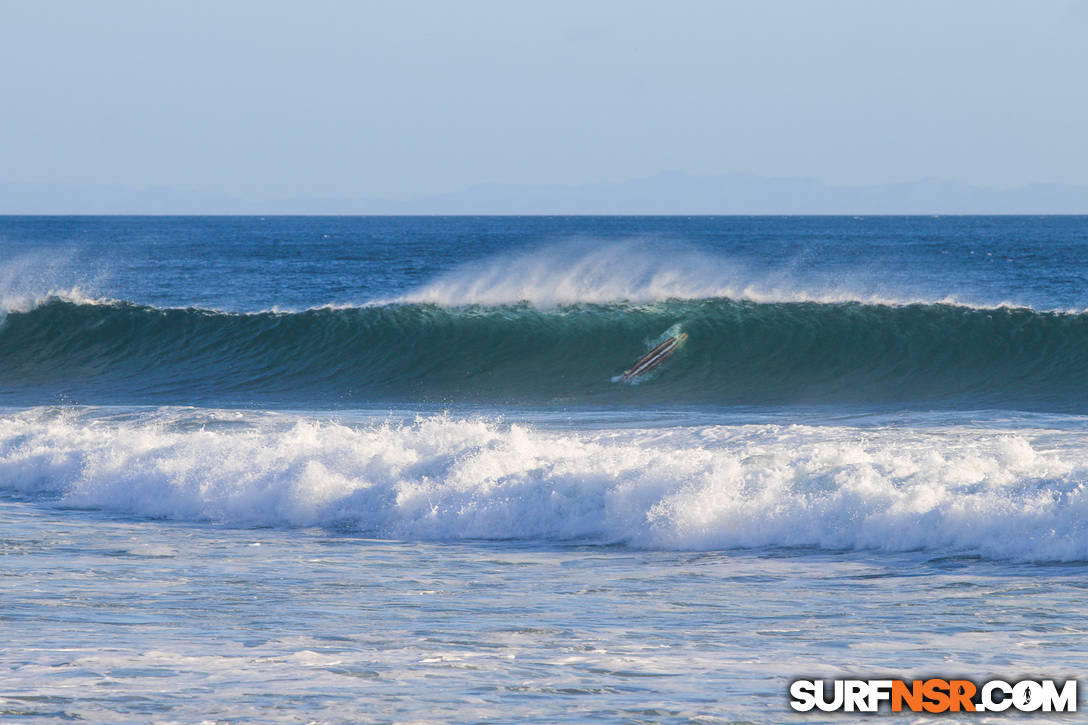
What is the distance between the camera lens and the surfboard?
20.7m

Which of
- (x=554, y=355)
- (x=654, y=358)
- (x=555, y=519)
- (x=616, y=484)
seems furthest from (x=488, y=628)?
(x=554, y=355)

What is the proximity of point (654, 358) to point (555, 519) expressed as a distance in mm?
11794

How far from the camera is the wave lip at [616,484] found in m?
9.16

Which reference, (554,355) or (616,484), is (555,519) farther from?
(554,355)

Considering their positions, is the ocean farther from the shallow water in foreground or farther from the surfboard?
the surfboard

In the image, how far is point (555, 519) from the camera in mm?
10047

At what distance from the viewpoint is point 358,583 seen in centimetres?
791

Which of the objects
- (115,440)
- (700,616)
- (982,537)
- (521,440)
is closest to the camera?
(700,616)

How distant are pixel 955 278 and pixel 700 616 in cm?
4765

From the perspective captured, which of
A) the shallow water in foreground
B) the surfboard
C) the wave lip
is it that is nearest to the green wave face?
the surfboard

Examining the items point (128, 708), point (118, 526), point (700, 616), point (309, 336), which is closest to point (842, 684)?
point (700, 616)

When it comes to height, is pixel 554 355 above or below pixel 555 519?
above

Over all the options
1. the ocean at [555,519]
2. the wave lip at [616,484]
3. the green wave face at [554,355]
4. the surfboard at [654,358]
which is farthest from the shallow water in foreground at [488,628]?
the surfboard at [654,358]

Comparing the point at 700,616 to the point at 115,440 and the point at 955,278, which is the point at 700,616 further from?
the point at 955,278
